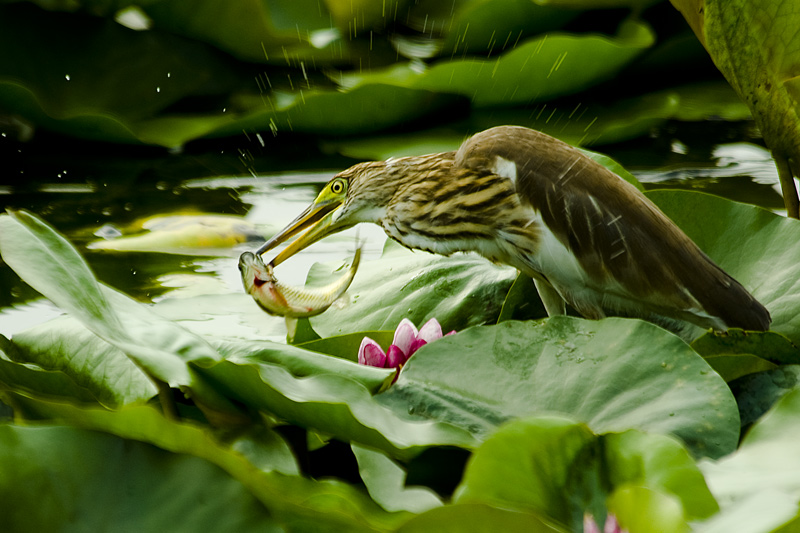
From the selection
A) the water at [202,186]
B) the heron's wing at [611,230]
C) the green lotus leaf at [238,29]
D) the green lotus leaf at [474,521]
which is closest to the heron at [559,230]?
the heron's wing at [611,230]

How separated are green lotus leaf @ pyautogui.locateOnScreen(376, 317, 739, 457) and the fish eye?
740mm

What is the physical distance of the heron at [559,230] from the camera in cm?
126

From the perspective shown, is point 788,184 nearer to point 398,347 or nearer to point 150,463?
point 398,347

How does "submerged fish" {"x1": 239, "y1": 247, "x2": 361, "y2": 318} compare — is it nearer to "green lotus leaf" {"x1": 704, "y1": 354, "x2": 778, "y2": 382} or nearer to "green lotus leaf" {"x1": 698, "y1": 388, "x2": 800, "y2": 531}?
"green lotus leaf" {"x1": 704, "y1": 354, "x2": 778, "y2": 382}

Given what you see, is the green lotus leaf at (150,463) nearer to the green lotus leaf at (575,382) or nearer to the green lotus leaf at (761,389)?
the green lotus leaf at (575,382)

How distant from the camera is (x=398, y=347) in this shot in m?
1.02

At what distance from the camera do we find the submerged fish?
1.13m

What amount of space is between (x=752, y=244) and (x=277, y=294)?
643 mm

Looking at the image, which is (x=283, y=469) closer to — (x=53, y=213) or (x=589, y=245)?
(x=589, y=245)

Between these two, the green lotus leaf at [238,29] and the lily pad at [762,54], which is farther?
the green lotus leaf at [238,29]

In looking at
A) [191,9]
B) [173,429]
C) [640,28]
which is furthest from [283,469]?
[640,28]

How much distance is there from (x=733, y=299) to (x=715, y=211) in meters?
0.17

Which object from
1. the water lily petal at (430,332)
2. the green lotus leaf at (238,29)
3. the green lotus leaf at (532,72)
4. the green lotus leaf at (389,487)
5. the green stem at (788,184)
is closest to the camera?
the green lotus leaf at (389,487)

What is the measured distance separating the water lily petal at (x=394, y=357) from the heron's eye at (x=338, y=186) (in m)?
0.64
